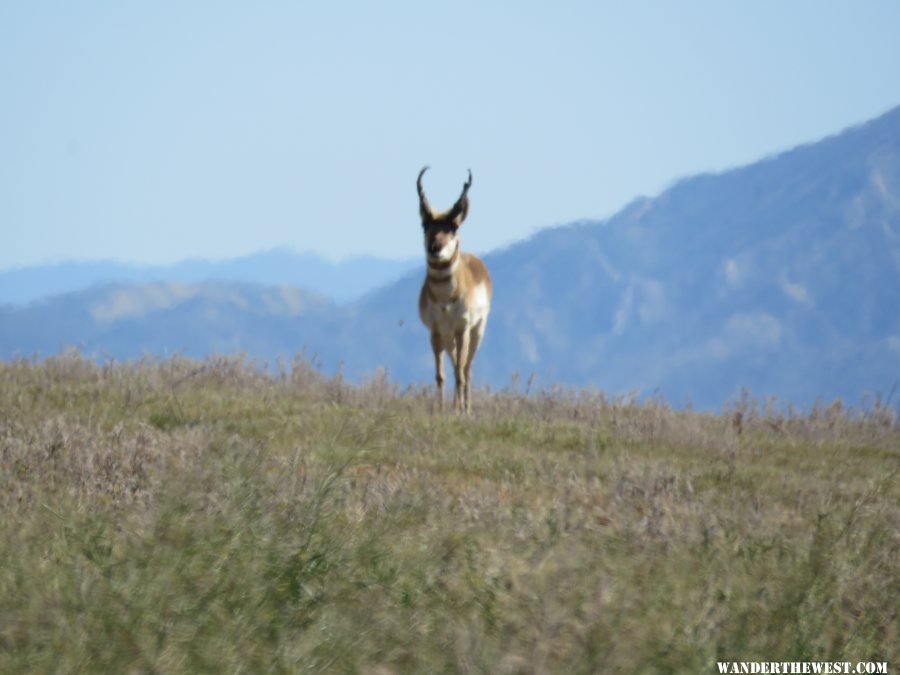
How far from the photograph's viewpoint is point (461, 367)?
1541cm

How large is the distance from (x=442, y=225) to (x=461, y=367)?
65.7 inches

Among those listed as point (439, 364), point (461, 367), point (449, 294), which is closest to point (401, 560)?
point (439, 364)

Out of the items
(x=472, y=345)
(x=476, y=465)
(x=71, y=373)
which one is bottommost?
(x=476, y=465)

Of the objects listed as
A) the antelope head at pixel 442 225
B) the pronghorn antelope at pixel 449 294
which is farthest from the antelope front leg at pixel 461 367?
the antelope head at pixel 442 225

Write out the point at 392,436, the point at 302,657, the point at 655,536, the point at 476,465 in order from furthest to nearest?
the point at 392,436 < the point at 476,465 < the point at 655,536 < the point at 302,657

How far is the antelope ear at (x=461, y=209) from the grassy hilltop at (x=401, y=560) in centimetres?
483

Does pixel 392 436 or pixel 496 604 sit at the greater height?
pixel 392 436

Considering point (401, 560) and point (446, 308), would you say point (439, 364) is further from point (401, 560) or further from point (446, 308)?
point (401, 560)

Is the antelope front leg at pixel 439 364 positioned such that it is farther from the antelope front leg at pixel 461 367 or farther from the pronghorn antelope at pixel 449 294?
the antelope front leg at pixel 461 367

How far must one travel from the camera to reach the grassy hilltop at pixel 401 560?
4.34 meters

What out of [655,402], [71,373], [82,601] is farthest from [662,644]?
[655,402]

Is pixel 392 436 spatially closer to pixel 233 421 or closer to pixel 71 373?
pixel 233 421

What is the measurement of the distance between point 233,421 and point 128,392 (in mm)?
1452

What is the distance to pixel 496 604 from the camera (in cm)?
516
